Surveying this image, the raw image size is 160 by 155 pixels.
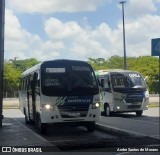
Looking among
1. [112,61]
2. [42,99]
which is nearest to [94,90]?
[42,99]

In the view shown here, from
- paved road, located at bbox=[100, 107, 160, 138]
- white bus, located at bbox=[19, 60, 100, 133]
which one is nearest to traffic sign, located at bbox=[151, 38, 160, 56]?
paved road, located at bbox=[100, 107, 160, 138]

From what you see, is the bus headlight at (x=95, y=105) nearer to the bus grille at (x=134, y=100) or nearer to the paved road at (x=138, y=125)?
the paved road at (x=138, y=125)

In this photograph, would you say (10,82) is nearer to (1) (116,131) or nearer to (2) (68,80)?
(2) (68,80)

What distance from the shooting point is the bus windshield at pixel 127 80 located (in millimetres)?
22766

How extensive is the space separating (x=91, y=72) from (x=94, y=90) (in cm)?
81

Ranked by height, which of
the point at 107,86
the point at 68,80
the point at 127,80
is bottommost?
the point at 107,86

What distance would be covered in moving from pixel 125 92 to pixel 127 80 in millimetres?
750

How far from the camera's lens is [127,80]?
22844 millimetres

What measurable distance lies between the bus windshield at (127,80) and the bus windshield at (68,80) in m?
8.40

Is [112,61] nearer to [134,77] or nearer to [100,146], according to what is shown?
[134,77]

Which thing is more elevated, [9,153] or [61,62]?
[61,62]

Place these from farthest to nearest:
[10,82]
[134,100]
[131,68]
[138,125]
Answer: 1. [10,82]
2. [131,68]
3. [134,100]
4. [138,125]

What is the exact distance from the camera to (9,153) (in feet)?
32.9

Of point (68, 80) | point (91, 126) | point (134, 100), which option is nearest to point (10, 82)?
point (134, 100)
